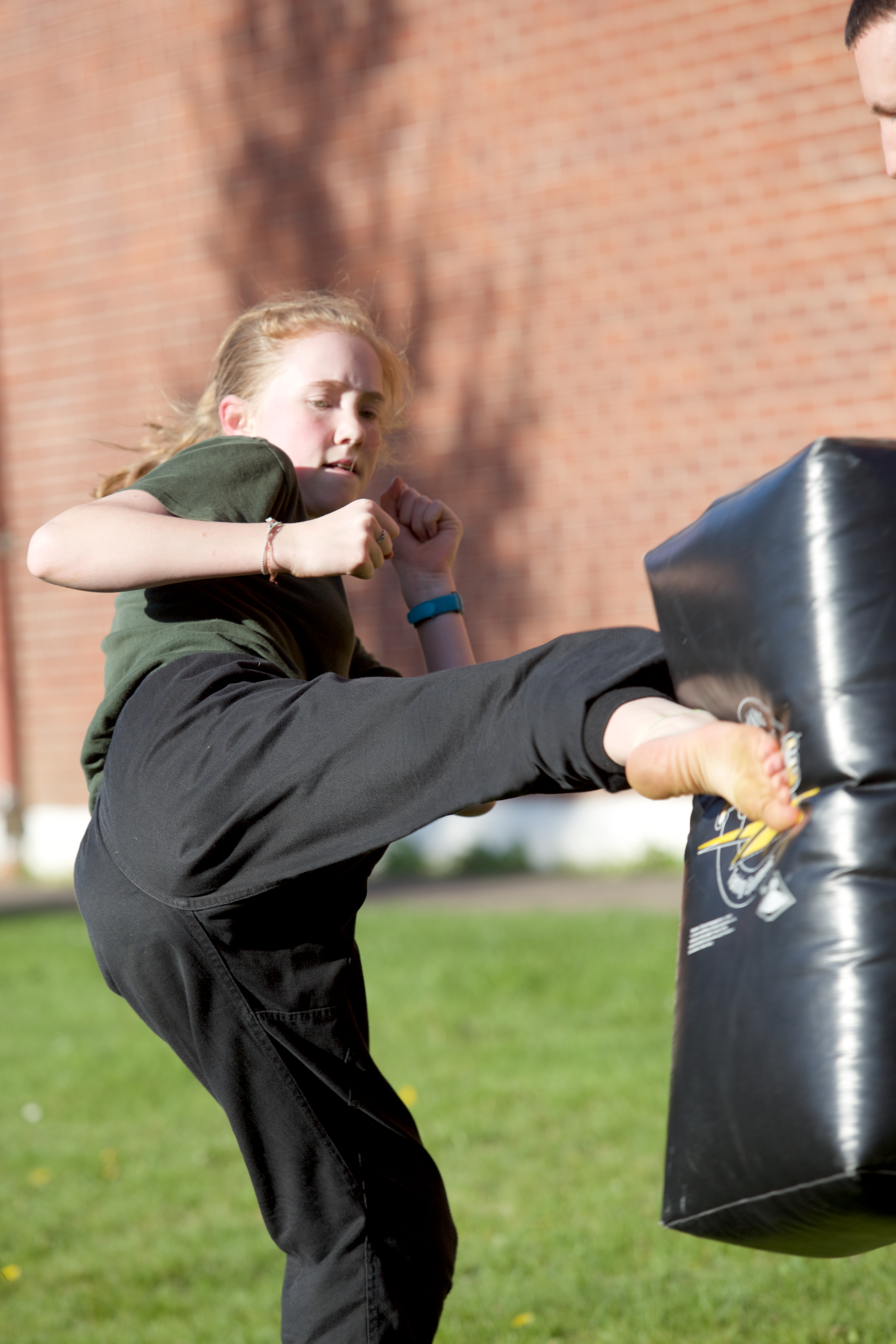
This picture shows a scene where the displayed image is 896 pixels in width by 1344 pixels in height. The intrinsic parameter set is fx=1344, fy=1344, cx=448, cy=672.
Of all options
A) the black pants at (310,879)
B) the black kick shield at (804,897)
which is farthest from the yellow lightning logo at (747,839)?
the black pants at (310,879)

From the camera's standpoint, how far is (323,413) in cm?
283

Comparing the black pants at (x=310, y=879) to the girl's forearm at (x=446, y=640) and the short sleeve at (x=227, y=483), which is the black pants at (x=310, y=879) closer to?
the short sleeve at (x=227, y=483)

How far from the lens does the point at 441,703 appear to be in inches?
80.4

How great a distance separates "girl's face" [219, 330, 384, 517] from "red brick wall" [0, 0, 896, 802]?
19.3 ft

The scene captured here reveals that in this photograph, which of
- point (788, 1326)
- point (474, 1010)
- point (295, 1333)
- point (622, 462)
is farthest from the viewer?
point (622, 462)

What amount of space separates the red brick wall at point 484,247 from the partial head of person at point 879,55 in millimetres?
5870

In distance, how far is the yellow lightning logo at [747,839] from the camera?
6.19 ft

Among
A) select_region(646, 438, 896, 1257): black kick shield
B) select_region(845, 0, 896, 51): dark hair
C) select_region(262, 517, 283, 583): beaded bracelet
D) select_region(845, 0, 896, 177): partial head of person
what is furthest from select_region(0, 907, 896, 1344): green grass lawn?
select_region(845, 0, 896, 51): dark hair

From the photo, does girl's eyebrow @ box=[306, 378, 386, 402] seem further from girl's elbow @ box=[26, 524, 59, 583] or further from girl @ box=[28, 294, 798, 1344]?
girl's elbow @ box=[26, 524, 59, 583]

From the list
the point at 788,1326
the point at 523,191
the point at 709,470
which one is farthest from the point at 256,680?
the point at 523,191

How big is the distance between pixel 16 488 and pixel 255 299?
9.00 ft

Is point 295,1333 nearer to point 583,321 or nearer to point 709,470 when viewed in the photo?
point 709,470

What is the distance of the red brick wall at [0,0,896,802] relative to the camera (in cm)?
828

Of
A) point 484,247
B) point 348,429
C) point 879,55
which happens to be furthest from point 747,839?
point 484,247
